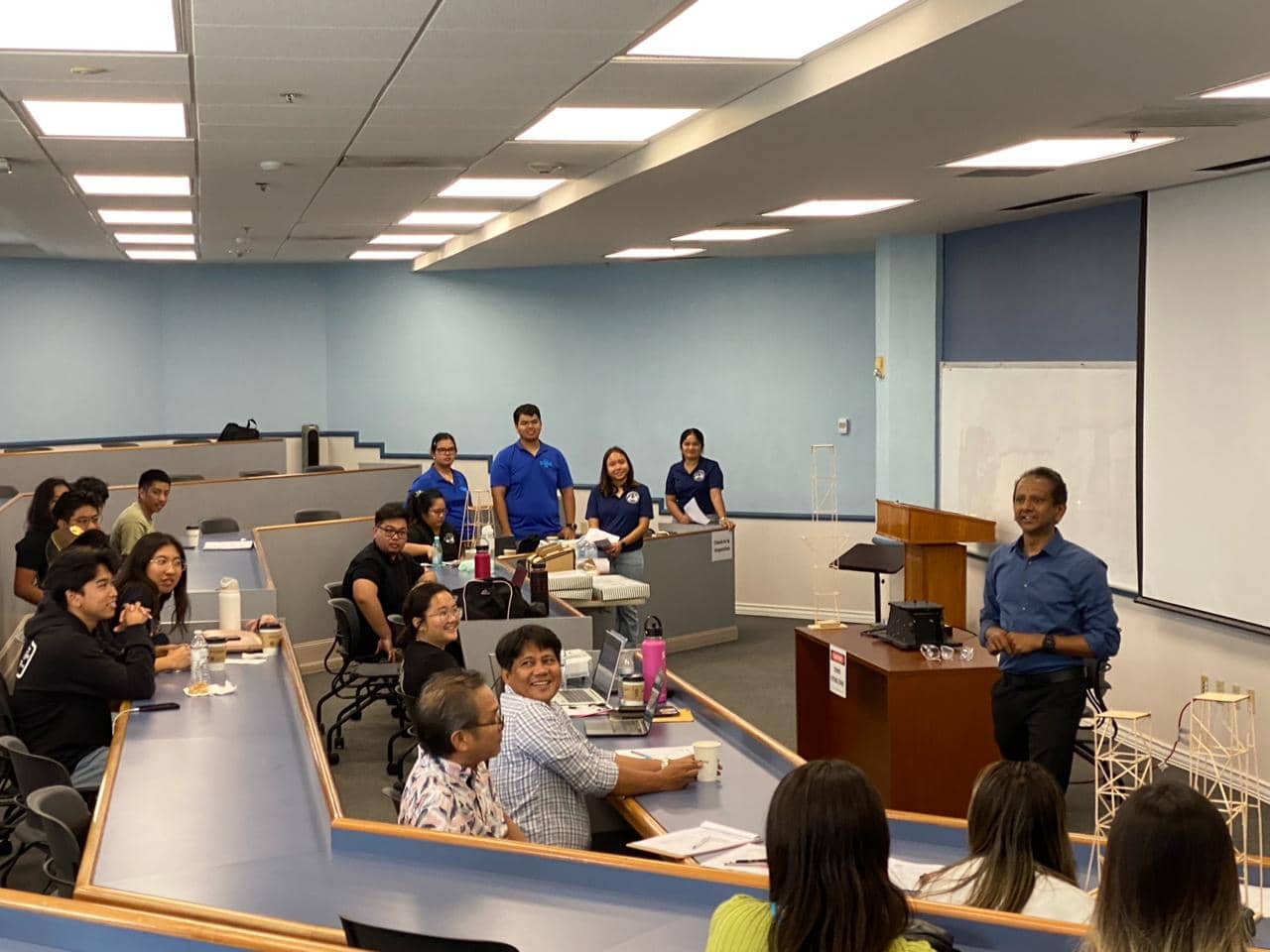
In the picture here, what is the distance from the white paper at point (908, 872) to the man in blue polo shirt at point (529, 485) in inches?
233

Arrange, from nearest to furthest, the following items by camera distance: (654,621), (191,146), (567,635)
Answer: (654,621) → (567,635) → (191,146)

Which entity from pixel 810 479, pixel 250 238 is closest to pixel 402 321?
pixel 250 238

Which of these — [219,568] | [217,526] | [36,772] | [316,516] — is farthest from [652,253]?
[36,772]

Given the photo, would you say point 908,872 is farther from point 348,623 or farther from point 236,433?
point 236,433

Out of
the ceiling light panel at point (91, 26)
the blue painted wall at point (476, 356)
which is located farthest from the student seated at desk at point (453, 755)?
the blue painted wall at point (476, 356)

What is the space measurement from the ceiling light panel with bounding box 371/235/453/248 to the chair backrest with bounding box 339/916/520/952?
30.4 feet

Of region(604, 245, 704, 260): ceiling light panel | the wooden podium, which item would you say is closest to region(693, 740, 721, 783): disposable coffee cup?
the wooden podium

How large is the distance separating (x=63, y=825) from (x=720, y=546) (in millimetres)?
7077

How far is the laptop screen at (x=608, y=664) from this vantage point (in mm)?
5207

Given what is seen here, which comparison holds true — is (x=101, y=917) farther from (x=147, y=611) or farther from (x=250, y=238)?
(x=250, y=238)

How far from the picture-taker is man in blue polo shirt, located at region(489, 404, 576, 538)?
30.7ft

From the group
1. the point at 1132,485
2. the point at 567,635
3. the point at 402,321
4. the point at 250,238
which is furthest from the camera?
the point at 402,321

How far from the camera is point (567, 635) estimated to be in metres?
5.75

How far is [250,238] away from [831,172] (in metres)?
6.48
